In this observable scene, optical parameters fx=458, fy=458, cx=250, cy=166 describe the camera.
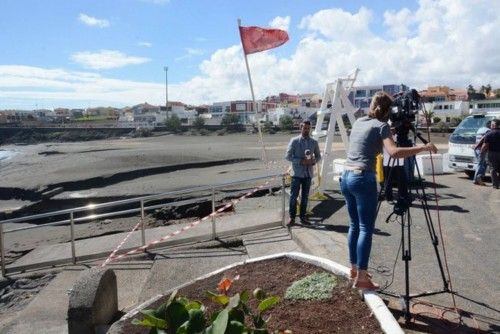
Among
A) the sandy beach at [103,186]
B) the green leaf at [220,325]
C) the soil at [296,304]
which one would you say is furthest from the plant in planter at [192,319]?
the sandy beach at [103,186]

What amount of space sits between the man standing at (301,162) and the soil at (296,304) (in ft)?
9.58

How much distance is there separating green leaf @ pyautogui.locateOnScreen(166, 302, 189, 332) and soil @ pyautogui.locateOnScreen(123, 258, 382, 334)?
1078 mm

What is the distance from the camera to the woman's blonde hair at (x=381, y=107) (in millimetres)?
4266

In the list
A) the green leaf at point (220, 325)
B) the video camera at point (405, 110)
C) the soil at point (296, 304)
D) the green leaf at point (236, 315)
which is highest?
the video camera at point (405, 110)

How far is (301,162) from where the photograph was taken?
27.3ft

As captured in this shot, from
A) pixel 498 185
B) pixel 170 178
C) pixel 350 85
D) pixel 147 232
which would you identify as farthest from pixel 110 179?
pixel 498 185

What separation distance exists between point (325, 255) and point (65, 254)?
522cm

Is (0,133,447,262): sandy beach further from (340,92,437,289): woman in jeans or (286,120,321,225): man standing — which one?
(340,92,437,289): woman in jeans

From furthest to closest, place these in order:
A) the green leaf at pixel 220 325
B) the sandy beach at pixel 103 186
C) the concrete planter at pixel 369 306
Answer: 1. the sandy beach at pixel 103 186
2. the concrete planter at pixel 369 306
3. the green leaf at pixel 220 325

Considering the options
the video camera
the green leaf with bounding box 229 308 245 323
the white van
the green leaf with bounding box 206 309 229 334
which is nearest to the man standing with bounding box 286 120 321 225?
the video camera

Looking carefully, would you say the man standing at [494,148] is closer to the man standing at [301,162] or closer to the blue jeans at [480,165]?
the blue jeans at [480,165]

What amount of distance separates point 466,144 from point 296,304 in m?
10.9

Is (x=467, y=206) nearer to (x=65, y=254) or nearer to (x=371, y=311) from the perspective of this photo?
(x=371, y=311)

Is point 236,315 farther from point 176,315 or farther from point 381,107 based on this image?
point 381,107
